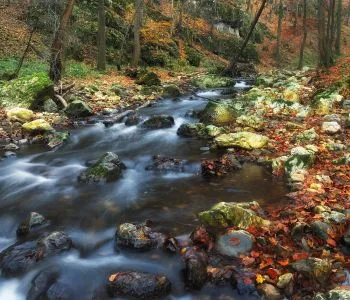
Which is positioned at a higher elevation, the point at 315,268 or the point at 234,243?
the point at 315,268

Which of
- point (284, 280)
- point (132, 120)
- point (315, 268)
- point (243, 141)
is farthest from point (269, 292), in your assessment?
point (132, 120)

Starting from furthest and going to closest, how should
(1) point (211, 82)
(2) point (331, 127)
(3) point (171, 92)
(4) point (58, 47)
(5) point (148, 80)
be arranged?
(1) point (211, 82)
(5) point (148, 80)
(3) point (171, 92)
(4) point (58, 47)
(2) point (331, 127)

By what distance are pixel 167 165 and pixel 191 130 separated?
107 inches

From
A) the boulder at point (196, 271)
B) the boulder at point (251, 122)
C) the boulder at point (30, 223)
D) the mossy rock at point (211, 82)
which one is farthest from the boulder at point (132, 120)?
the mossy rock at point (211, 82)

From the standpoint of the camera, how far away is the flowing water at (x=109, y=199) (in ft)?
17.5

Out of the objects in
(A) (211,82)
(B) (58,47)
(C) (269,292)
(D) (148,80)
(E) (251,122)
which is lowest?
(A) (211,82)

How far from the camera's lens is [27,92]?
13.1 metres

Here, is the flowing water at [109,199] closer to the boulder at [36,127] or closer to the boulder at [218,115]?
the boulder at [36,127]

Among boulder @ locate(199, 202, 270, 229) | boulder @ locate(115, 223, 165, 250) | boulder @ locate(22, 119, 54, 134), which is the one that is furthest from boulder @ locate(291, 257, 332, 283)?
boulder @ locate(22, 119, 54, 134)

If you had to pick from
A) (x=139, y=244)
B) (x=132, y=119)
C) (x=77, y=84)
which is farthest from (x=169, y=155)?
(x=77, y=84)

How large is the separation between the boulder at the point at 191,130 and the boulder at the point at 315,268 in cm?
660

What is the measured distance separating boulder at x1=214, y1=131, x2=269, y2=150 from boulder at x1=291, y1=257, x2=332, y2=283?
4.80m

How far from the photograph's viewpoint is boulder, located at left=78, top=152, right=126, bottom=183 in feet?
27.1

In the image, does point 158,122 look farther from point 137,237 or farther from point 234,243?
point 234,243
